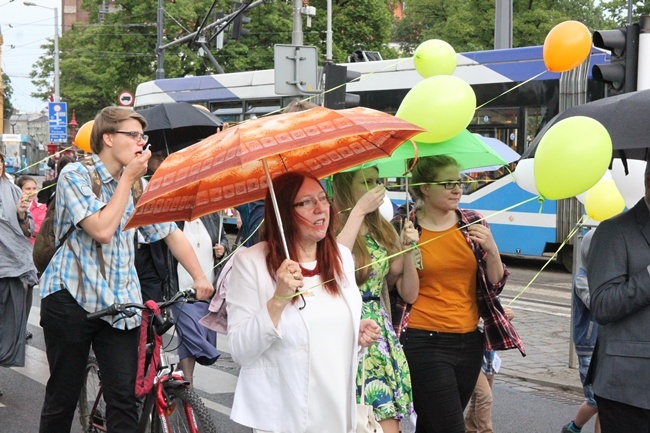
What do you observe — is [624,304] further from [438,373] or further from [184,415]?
[184,415]

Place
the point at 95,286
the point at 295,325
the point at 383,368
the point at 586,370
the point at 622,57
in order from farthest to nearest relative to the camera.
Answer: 1. the point at 622,57
2. the point at 586,370
3. the point at 95,286
4. the point at 383,368
5. the point at 295,325

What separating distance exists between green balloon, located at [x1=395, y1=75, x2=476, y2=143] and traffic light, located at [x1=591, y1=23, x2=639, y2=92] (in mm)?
3194

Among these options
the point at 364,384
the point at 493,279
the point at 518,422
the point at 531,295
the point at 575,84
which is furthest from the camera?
the point at 575,84

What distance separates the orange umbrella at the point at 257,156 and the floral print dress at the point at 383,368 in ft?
A: 2.03

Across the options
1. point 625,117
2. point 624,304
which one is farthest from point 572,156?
point 624,304

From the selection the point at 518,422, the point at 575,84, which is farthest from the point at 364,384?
the point at 575,84

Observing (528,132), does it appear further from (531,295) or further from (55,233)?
(55,233)

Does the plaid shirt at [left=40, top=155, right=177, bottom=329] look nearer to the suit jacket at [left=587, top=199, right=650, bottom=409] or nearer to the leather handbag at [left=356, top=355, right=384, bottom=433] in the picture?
the leather handbag at [left=356, top=355, right=384, bottom=433]

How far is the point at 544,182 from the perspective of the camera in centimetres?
380

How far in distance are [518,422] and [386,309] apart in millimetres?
2868

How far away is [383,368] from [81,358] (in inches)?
59.1

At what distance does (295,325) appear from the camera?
3.53 m

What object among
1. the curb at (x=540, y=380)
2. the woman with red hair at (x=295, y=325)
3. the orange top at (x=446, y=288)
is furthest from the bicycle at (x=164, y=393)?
the curb at (x=540, y=380)

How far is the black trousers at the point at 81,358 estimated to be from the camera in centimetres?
478
